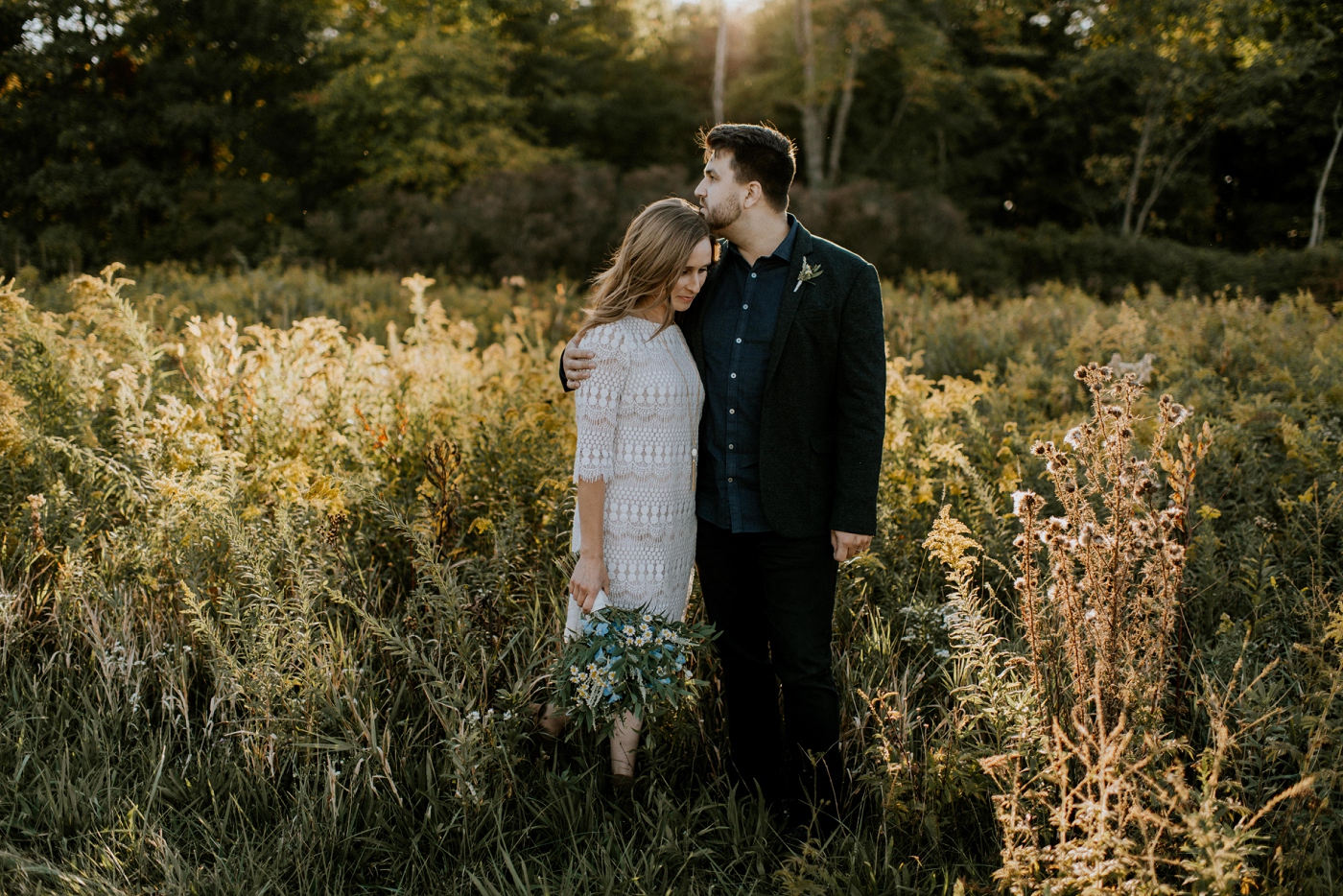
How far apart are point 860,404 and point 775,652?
78 centimetres

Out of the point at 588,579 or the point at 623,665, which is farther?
the point at 588,579

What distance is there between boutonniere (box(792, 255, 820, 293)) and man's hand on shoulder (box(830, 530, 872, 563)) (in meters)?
0.71

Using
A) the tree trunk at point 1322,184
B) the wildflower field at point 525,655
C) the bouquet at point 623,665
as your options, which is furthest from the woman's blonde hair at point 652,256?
the tree trunk at point 1322,184

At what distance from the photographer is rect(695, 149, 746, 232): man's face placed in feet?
7.97

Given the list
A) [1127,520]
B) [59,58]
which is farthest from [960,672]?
[59,58]

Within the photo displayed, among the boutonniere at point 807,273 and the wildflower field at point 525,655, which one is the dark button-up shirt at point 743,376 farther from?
the wildflower field at point 525,655

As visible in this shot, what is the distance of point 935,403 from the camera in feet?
13.2

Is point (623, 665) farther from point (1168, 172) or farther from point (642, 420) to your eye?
point (1168, 172)

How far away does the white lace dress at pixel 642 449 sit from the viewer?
2451 mm

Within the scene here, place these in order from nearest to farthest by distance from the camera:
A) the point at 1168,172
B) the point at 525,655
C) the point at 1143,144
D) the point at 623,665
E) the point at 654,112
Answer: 1. the point at 623,665
2. the point at 525,655
3. the point at 1143,144
4. the point at 1168,172
5. the point at 654,112

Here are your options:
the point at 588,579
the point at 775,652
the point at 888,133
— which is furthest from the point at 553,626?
the point at 888,133

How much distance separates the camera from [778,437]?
7.97 feet

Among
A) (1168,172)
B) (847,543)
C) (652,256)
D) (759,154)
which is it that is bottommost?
(847,543)

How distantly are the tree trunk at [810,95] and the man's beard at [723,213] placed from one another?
21.3m
